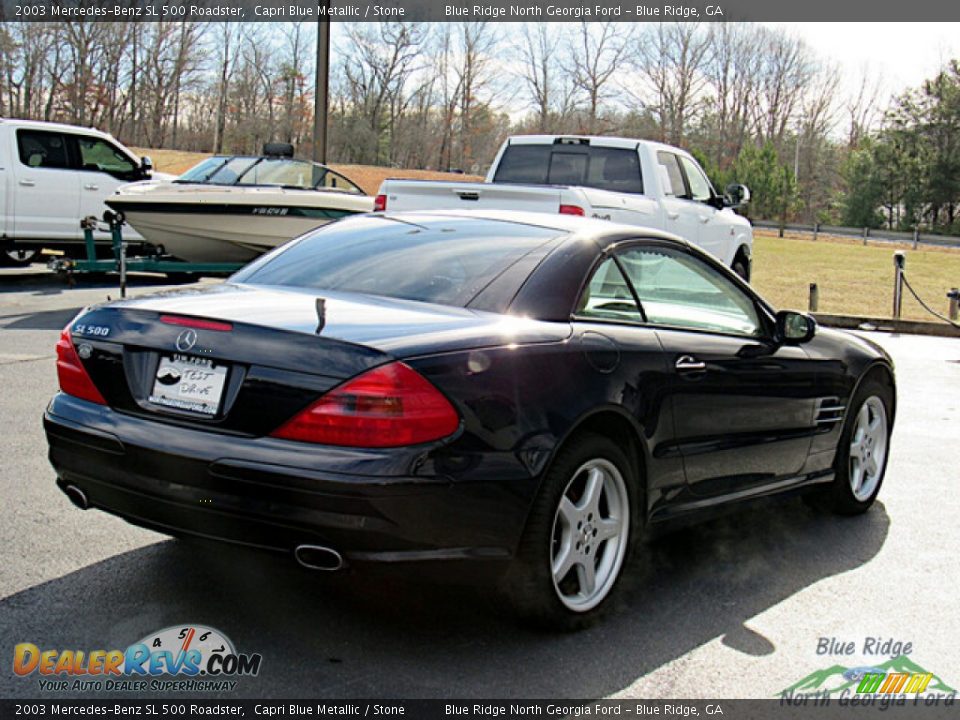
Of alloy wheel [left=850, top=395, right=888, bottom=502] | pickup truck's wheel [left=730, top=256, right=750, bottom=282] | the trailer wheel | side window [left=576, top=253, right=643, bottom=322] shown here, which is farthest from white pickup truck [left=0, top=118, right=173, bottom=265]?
side window [left=576, top=253, right=643, bottom=322]

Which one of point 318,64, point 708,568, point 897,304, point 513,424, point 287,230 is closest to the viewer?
point 513,424

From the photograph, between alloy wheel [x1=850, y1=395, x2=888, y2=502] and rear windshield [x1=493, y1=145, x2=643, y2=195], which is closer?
alloy wheel [x1=850, y1=395, x2=888, y2=502]

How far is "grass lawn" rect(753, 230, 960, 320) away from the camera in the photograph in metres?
19.0

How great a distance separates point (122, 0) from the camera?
56281 mm

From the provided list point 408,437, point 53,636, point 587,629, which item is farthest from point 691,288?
point 53,636

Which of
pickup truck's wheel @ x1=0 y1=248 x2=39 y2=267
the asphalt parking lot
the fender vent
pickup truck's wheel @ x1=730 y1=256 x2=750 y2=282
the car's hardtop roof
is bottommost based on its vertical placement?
the asphalt parking lot

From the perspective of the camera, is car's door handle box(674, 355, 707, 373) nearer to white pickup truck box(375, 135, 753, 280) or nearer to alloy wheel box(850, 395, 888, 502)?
alloy wheel box(850, 395, 888, 502)

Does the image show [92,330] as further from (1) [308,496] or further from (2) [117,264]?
(2) [117,264]

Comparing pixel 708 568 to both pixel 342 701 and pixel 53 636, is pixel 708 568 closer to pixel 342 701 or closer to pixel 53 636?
pixel 342 701

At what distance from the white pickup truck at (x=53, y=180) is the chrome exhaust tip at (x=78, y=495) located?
1278 centimetres

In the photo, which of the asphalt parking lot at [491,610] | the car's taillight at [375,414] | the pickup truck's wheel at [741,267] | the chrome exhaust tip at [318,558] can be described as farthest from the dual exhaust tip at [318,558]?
the pickup truck's wheel at [741,267]

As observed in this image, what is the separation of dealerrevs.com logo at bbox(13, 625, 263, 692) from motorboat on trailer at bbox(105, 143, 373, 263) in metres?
11.0

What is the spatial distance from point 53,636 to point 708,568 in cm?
266

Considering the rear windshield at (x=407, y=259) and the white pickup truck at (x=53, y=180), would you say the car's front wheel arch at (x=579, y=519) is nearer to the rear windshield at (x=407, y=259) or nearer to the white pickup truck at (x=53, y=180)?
the rear windshield at (x=407, y=259)
